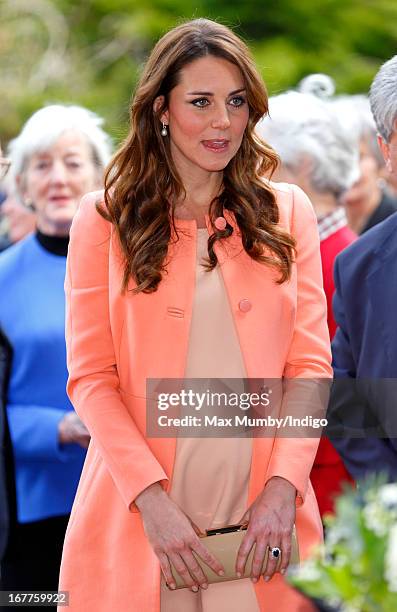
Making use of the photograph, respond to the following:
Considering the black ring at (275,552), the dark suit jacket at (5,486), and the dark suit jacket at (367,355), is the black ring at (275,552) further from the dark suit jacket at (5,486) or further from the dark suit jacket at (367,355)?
the dark suit jacket at (5,486)

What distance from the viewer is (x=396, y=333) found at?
3.54m

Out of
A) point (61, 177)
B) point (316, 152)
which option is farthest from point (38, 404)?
point (316, 152)

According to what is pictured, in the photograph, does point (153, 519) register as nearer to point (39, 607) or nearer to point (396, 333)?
point (396, 333)

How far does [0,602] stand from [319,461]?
122cm

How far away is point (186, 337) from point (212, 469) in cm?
35

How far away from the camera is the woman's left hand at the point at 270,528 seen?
10.6ft

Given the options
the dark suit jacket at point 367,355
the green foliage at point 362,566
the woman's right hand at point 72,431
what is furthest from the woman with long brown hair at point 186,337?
the green foliage at point 362,566

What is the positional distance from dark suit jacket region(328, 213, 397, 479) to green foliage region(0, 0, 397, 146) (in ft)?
41.7

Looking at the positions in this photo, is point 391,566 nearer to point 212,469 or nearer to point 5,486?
point 212,469

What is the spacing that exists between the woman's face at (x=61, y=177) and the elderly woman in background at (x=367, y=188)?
86.5 inches

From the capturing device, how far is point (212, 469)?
3.33 meters

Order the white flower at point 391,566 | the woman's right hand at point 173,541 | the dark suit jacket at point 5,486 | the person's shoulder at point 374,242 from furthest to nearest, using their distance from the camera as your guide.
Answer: the dark suit jacket at point 5,486 → the person's shoulder at point 374,242 → the woman's right hand at point 173,541 → the white flower at point 391,566

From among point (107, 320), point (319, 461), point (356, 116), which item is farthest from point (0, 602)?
point (356, 116)

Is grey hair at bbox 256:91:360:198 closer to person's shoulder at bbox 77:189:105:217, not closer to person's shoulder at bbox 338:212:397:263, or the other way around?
person's shoulder at bbox 338:212:397:263
